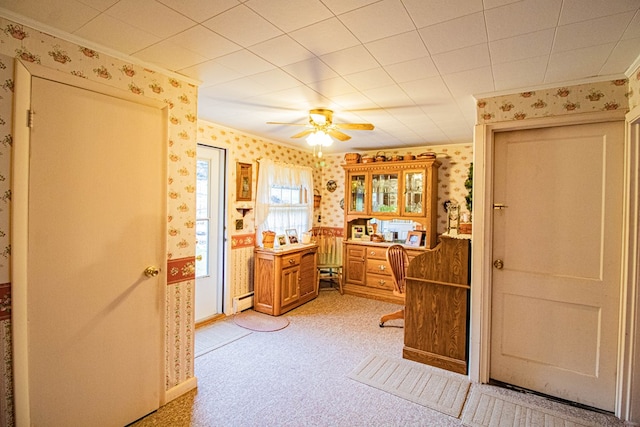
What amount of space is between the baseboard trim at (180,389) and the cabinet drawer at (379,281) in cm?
293

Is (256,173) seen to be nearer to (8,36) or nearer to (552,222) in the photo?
(8,36)

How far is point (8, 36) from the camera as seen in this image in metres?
1.53

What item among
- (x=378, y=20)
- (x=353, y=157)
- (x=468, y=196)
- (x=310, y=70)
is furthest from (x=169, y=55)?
(x=468, y=196)

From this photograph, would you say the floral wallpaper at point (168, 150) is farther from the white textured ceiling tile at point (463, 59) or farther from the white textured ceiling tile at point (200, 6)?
the white textured ceiling tile at point (463, 59)

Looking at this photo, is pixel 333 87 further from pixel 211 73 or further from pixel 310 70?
pixel 211 73

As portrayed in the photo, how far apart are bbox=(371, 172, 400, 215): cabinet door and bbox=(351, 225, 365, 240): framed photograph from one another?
1.34 ft

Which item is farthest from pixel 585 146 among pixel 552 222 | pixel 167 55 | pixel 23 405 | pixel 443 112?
pixel 23 405

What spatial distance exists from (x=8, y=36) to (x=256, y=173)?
9.57 feet

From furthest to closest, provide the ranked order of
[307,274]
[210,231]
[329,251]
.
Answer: [329,251]
[307,274]
[210,231]

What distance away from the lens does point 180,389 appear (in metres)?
2.31

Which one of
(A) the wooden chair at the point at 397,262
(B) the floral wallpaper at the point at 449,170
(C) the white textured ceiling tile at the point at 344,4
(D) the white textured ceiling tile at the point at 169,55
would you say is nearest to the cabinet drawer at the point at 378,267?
(B) the floral wallpaper at the point at 449,170

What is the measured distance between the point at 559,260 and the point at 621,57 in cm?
136

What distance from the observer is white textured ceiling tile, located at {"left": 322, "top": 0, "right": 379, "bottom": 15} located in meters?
1.37

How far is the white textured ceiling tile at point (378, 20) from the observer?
1412 millimetres
